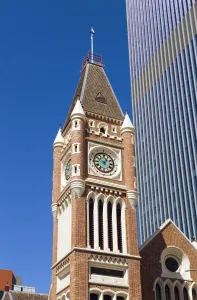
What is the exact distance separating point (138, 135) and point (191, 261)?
2909 inches

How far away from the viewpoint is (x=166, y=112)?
4272 inches

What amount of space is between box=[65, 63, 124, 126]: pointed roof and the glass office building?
41.6 metres

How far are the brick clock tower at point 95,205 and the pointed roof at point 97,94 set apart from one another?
0.14 meters

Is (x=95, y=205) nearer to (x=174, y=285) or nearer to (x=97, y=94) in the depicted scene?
(x=174, y=285)

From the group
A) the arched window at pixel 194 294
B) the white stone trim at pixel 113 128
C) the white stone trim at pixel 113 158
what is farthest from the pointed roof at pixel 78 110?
the arched window at pixel 194 294

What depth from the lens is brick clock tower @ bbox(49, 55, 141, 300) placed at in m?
42.6

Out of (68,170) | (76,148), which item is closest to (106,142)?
(76,148)

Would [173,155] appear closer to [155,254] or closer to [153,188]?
[153,188]

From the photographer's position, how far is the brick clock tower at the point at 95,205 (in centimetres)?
4262

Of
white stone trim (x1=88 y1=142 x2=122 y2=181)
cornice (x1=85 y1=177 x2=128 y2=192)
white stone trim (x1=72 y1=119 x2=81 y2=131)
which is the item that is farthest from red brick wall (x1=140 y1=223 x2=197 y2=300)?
white stone trim (x1=72 y1=119 x2=81 y2=131)

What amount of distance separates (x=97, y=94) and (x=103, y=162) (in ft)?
30.3

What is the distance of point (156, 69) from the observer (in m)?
117

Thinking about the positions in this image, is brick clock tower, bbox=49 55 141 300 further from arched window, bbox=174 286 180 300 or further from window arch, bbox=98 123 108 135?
arched window, bbox=174 286 180 300

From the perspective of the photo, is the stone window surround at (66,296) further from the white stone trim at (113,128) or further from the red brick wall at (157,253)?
the white stone trim at (113,128)
